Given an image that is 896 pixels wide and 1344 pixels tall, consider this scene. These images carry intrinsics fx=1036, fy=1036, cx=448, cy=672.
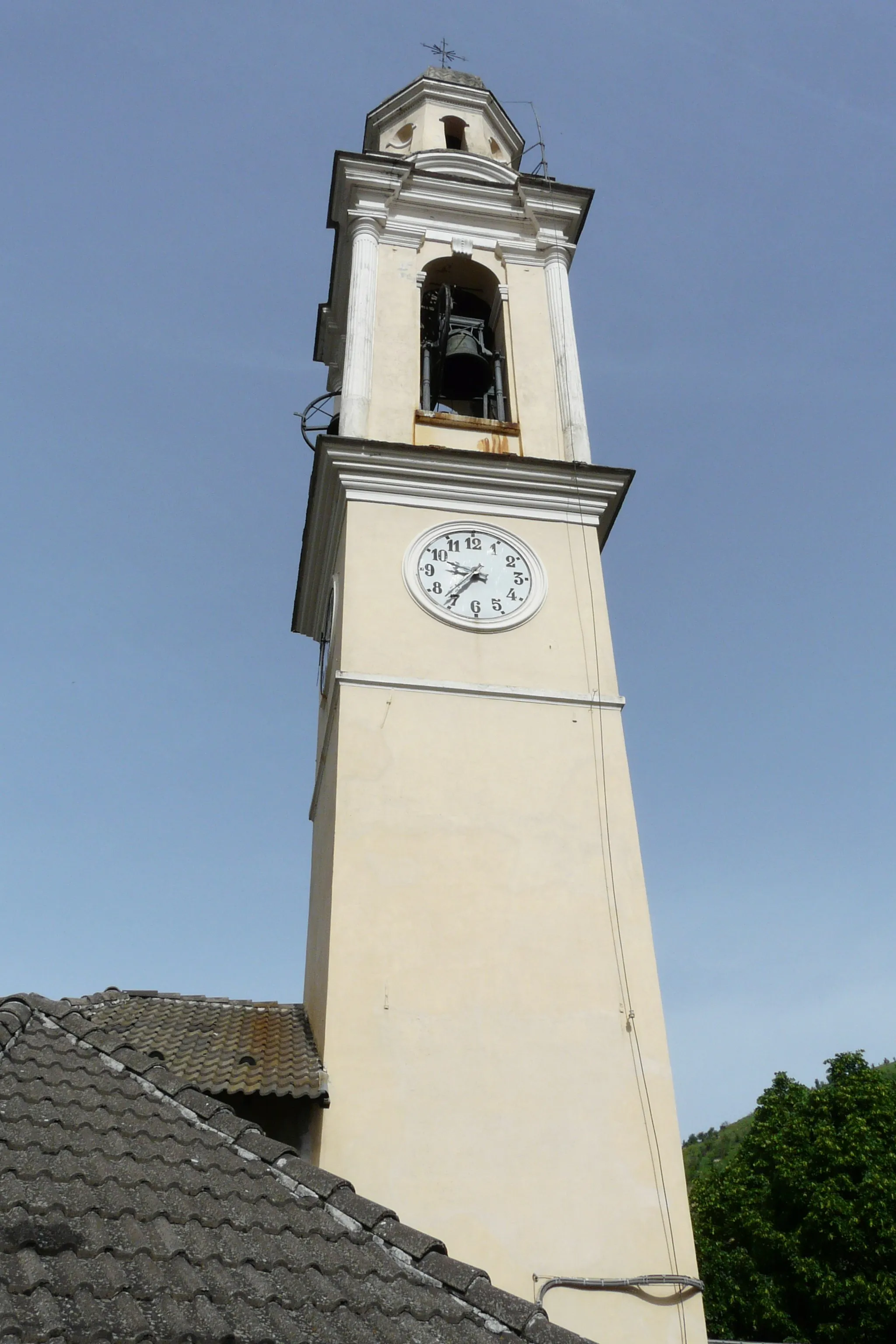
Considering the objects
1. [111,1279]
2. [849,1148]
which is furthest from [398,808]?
[849,1148]

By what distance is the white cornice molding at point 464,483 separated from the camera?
32.2 feet

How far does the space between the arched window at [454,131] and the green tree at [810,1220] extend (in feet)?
56.0

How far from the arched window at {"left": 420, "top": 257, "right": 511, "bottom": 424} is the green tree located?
546 inches

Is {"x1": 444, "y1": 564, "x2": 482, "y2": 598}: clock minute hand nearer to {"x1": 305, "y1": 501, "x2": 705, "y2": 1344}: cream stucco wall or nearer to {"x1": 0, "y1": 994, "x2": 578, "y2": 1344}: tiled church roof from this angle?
{"x1": 305, "y1": 501, "x2": 705, "y2": 1344}: cream stucco wall

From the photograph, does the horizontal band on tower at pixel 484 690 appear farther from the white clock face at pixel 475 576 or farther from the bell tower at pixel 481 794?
the white clock face at pixel 475 576

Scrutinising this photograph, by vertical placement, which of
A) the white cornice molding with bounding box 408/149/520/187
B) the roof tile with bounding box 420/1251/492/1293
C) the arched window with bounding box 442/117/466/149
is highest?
the arched window with bounding box 442/117/466/149

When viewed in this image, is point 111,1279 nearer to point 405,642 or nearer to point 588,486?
point 405,642

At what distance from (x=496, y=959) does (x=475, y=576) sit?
11.6 feet

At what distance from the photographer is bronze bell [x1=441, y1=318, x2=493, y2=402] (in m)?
11.5

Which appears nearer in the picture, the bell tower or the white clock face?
the bell tower

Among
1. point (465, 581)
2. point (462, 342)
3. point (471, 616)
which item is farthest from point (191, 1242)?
point (462, 342)

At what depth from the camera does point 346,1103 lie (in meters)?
6.70

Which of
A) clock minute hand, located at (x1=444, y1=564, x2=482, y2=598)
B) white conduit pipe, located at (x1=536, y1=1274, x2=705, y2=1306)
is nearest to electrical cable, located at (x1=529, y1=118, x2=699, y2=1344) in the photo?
white conduit pipe, located at (x1=536, y1=1274, x2=705, y2=1306)

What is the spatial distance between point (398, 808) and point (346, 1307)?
423cm
